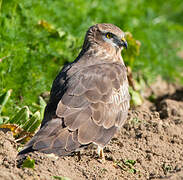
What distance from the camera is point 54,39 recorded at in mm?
7312

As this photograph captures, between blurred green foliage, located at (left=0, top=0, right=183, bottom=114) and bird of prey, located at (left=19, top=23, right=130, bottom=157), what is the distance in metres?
0.94

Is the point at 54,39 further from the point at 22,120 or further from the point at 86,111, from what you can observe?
the point at 86,111

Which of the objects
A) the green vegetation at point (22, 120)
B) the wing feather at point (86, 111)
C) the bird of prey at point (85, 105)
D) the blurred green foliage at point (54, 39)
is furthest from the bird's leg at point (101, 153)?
the blurred green foliage at point (54, 39)

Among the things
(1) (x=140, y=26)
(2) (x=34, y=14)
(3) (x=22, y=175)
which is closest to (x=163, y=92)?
(1) (x=140, y=26)

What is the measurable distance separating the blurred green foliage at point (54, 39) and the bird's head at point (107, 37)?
2.55 ft

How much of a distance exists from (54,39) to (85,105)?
98.1 inches

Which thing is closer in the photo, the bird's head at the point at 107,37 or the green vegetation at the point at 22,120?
the green vegetation at the point at 22,120

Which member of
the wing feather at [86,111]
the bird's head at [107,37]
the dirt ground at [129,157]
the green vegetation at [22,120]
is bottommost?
the dirt ground at [129,157]

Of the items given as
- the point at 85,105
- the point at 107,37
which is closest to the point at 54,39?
the point at 107,37

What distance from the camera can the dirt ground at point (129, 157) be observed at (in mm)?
4586

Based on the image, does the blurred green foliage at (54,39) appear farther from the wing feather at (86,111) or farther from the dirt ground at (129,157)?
the dirt ground at (129,157)

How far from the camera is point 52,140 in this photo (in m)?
4.79

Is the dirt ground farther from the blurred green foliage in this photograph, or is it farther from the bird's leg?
the blurred green foliage

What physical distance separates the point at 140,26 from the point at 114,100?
13.0ft
